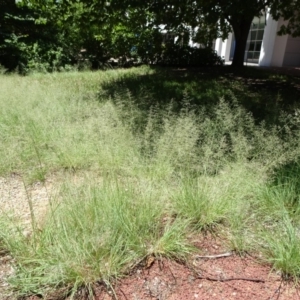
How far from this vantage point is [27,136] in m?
4.06

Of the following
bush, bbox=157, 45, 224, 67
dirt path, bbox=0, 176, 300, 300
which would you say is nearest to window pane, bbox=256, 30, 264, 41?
bush, bbox=157, 45, 224, 67

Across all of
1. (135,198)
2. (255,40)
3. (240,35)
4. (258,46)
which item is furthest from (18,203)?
(255,40)

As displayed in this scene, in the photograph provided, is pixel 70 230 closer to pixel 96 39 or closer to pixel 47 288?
pixel 47 288

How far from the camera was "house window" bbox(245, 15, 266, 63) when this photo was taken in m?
18.7

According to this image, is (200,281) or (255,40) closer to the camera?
(200,281)

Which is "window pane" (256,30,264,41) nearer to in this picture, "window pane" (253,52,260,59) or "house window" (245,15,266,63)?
"house window" (245,15,266,63)

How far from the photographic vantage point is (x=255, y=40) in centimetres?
1944

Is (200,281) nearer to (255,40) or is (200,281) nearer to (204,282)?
(204,282)

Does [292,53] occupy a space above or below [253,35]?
below

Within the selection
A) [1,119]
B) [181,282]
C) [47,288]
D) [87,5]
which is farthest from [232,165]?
[87,5]

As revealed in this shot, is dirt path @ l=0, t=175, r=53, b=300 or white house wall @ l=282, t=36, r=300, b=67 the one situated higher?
white house wall @ l=282, t=36, r=300, b=67

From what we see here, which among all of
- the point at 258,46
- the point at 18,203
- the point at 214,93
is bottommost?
the point at 18,203

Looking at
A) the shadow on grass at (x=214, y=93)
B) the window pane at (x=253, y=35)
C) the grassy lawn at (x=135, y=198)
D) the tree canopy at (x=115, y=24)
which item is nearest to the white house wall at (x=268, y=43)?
the window pane at (x=253, y=35)

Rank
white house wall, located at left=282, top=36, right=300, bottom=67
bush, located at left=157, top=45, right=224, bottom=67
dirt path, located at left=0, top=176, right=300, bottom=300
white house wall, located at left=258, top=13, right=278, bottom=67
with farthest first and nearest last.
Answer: white house wall, located at left=282, top=36, right=300, bottom=67, white house wall, located at left=258, top=13, right=278, bottom=67, bush, located at left=157, top=45, right=224, bottom=67, dirt path, located at left=0, top=176, right=300, bottom=300
